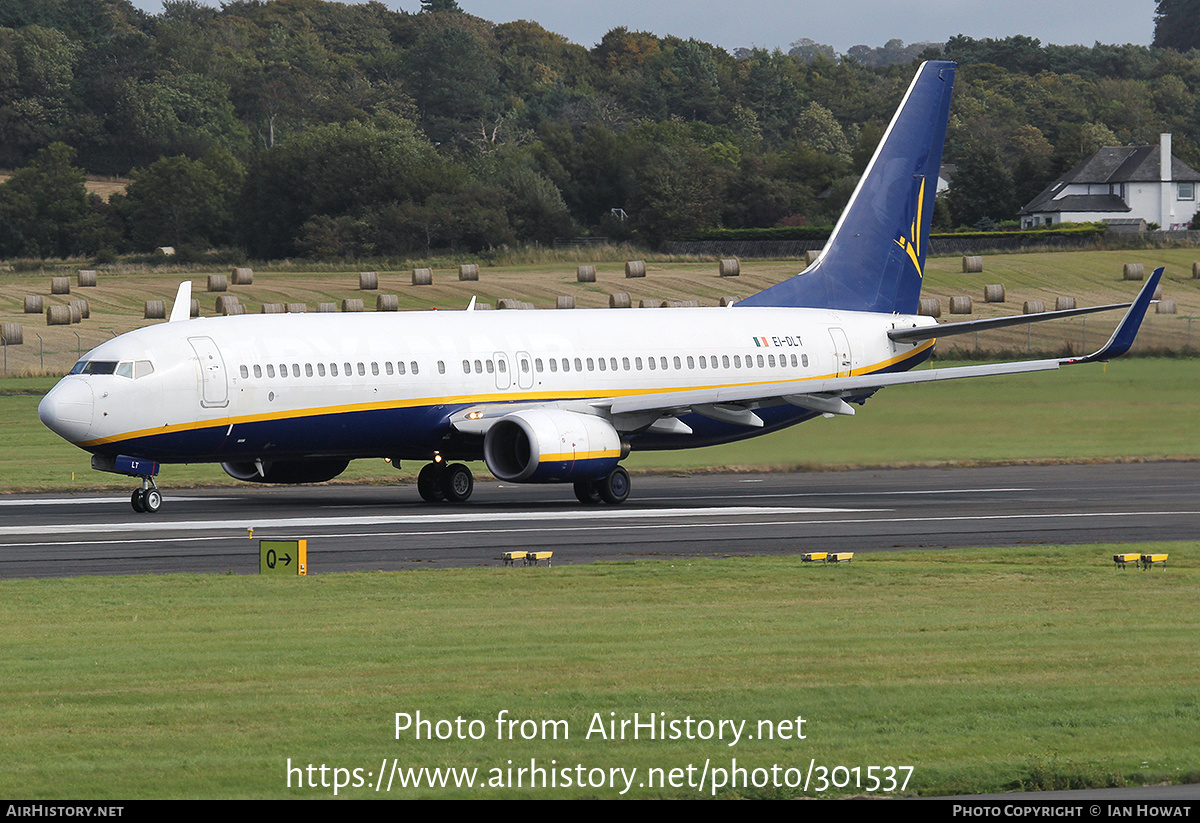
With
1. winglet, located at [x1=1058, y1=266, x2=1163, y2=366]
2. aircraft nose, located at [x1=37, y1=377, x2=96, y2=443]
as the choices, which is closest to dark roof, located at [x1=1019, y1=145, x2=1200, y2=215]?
winglet, located at [x1=1058, y1=266, x2=1163, y2=366]

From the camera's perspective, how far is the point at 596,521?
32781 mm

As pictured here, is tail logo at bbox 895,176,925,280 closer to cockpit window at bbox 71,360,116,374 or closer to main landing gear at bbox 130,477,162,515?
main landing gear at bbox 130,477,162,515

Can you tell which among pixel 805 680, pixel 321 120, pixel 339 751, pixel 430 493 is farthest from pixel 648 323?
pixel 321 120

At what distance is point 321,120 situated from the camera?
190m

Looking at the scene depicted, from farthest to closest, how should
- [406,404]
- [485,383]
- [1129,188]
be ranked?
1. [1129,188]
2. [485,383]
3. [406,404]

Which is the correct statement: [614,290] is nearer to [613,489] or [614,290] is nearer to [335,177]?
[335,177]

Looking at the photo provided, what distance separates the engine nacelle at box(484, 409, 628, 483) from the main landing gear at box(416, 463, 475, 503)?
6.25 feet

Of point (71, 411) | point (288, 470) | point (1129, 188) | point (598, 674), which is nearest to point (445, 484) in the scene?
point (288, 470)

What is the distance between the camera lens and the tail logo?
45.7 metres

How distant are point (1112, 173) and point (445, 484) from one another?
133 m

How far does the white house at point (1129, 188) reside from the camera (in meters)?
154

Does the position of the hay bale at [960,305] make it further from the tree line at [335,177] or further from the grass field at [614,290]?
the tree line at [335,177]

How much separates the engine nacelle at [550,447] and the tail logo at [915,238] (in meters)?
12.9

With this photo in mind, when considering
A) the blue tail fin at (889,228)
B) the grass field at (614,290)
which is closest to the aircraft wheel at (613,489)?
the blue tail fin at (889,228)
